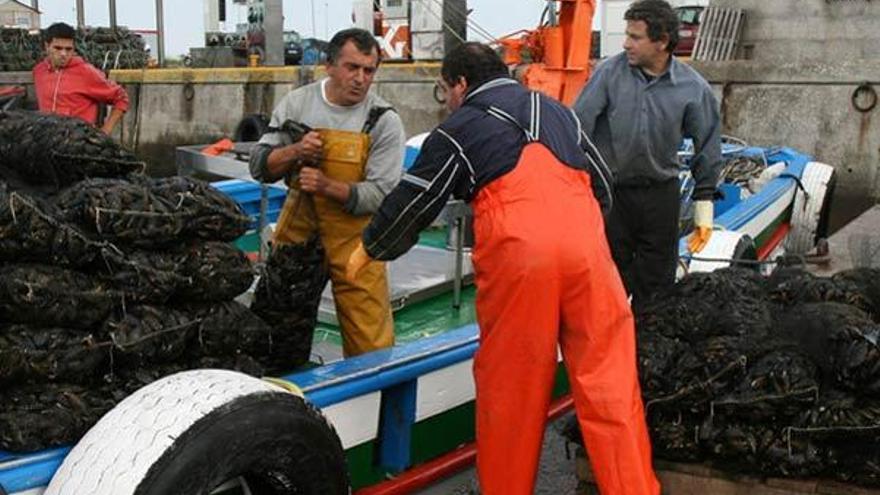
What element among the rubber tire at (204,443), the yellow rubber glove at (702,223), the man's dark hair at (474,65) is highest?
the man's dark hair at (474,65)

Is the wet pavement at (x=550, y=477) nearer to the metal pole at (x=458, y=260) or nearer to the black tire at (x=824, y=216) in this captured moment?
the metal pole at (x=458, y=260)

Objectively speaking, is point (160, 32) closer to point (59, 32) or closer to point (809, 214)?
point (809, 214)

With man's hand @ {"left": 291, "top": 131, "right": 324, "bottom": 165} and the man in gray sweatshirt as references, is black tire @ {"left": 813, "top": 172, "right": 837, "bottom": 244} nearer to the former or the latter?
the man in gray sweatshirt

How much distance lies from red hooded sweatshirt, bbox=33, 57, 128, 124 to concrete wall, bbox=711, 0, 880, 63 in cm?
1199

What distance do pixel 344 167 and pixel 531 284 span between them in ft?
4.14

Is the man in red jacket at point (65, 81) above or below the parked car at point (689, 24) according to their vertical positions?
below

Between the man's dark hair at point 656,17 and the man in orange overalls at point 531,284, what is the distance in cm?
110

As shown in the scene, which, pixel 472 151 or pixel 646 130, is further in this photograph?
pixel 646 130

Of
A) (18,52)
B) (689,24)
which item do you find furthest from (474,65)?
(18,52)

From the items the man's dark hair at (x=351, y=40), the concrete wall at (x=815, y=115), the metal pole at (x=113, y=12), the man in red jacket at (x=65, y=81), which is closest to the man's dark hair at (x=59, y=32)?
the man in red jacket at (x=65, y=81)

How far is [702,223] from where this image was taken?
17.1 ft

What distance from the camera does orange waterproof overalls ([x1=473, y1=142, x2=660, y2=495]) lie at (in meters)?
3.24

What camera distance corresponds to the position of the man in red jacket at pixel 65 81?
21.5 ft

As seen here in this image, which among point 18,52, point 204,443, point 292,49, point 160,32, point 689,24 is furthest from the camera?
point 292,49
